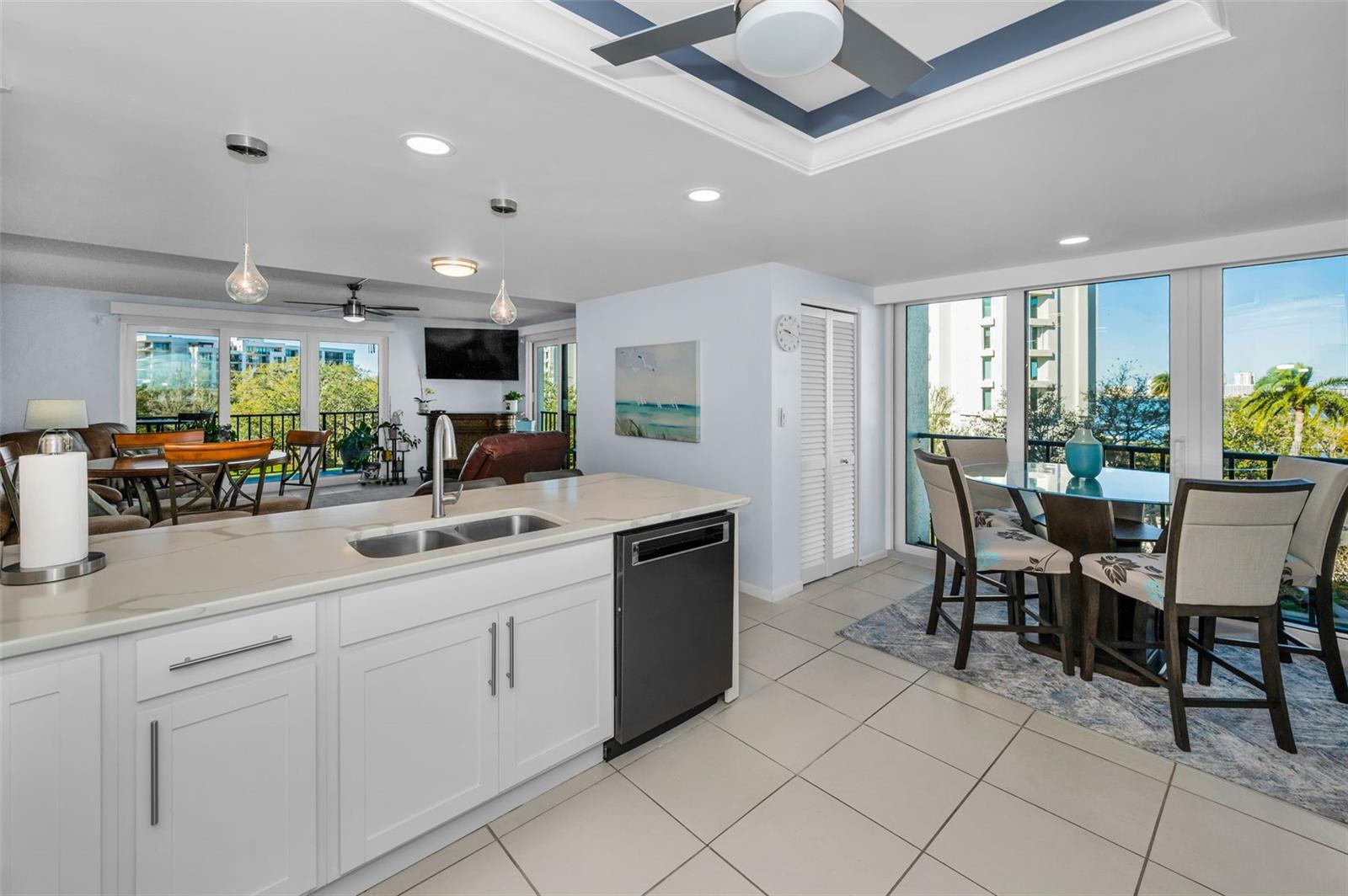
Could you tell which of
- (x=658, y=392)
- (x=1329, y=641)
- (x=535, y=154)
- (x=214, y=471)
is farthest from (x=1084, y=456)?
(x=214, y=471)

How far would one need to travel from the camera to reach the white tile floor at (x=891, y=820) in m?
1.65

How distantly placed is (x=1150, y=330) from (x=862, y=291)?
1.86 meters

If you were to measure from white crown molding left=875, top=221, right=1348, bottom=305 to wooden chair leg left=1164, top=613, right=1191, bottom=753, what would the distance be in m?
2.26

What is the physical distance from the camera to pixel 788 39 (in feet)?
4.00

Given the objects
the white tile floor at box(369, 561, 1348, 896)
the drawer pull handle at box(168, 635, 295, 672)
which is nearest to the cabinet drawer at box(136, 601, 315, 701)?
the drawer pull handle at box(168, 635, 295, 672)

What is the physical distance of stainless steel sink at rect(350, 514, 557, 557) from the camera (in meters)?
2.02

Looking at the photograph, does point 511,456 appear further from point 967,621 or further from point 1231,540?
point 1231,540

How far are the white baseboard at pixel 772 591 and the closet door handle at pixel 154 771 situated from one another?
320 cm

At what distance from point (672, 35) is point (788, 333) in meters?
2.71

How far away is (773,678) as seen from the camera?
9.31ft

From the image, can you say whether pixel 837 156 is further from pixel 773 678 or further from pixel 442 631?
pixel 773 678

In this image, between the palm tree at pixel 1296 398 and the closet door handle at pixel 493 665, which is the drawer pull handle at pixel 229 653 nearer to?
the closet door handle at pixel 493 665

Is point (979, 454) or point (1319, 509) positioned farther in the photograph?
point (979, 454)

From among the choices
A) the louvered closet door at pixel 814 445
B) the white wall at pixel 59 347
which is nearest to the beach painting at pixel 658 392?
the louvered closet door at pixel 814 445
